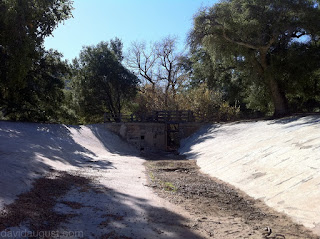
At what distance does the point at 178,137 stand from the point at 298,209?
73.6 feet

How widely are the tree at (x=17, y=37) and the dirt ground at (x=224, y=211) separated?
38.8 ft

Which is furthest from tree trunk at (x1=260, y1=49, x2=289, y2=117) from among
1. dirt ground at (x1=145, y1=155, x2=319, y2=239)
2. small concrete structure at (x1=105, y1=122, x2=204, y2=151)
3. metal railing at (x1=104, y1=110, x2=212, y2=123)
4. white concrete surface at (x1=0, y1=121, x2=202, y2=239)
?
white concrete surface at (x1=0, y1=121, x2=202, y2=239)

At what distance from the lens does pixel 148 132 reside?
28156 mm

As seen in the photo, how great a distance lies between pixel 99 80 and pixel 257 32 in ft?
Result: 57.2

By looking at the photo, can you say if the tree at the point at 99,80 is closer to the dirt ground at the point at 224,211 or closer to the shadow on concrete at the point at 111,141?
the shadow on concrete at the point at 111,141

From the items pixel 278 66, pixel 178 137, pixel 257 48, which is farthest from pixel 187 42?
pixel 178 137

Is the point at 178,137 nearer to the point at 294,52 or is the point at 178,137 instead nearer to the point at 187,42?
the point at 187,42

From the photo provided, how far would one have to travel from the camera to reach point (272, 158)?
34.6 feet

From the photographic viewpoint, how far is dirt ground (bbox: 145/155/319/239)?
5426 millimetres

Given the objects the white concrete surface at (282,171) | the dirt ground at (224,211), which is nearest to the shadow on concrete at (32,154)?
the dirt ground at (224,211)

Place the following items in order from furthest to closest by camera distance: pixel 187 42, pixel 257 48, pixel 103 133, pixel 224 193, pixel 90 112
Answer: pixel 90 112 < pixel 103 133 < pixel 187 42 < pixel 257 48 < pixel 224 193

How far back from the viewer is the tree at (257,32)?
65.3 feet

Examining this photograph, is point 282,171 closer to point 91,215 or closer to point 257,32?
point 91,215

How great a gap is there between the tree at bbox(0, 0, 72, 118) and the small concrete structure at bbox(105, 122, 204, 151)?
9577mm
